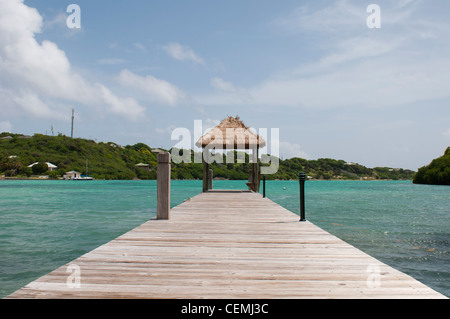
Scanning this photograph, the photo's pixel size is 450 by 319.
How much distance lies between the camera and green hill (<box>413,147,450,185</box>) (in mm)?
74812

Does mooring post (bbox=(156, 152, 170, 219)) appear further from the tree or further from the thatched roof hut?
the tree

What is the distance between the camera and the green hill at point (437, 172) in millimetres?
74812

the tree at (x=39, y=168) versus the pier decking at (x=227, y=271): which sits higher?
the tree at (x=39, y=168)

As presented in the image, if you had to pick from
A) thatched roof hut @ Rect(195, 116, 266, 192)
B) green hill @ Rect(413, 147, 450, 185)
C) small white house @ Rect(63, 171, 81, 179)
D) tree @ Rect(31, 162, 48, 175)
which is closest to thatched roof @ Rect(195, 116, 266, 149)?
thatched roof hut @ Rect(195, 116, 266, 192)

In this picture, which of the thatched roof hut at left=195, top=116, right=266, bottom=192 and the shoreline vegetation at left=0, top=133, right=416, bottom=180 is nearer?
the thatched roof hut at left=195, top=116, right=266, bottom=192

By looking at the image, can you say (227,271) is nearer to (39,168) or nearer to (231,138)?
(231,138)

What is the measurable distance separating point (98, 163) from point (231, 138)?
9414 cm

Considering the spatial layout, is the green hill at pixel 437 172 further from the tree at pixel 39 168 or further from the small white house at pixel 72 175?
the tree at pixel 39 168

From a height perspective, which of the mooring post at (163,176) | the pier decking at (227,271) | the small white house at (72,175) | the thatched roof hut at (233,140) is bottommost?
the small white house at (72,175)

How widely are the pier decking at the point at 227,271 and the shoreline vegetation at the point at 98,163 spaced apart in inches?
3583

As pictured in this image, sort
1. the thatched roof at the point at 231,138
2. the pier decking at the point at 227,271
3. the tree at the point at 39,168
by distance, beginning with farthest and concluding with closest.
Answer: the tree at the point at 39,168, the thatched roof at the point at 231,138, the pier decking at the point at 227,271

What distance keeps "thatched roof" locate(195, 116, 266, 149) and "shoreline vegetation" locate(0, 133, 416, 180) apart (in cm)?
7940

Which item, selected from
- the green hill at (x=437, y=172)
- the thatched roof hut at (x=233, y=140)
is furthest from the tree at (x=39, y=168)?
the green hill at (x=437, y=172)

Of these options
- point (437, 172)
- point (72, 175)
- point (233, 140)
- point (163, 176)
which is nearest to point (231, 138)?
point (233, 140)
